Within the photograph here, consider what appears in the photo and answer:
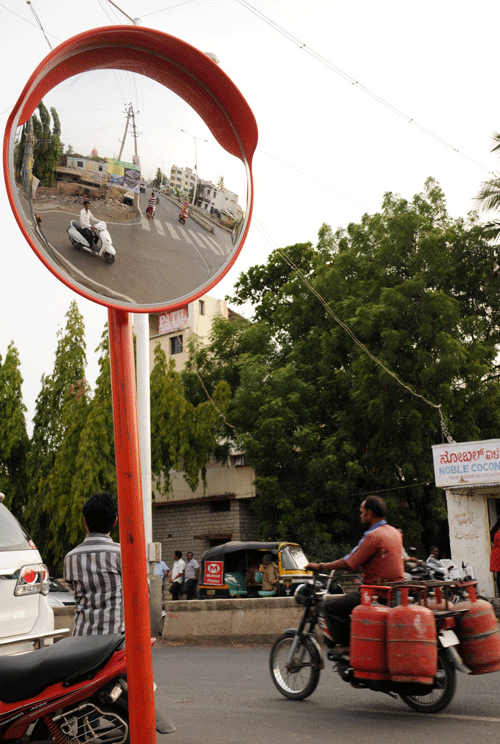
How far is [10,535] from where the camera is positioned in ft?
21.5

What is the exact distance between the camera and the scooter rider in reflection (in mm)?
2152

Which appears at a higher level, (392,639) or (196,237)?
(196,237)

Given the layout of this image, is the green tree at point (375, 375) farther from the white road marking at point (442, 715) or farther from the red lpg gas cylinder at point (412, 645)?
the red lpg gas cylinder at point (412, 645)

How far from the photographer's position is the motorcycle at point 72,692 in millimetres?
3975

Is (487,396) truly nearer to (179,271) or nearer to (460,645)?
(460,645)

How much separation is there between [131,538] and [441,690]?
4892 millimetres

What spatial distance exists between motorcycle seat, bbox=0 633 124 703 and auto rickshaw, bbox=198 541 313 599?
18571mm

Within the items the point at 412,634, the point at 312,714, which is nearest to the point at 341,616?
the point at 312,714

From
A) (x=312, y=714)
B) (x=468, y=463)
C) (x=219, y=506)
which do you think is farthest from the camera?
(x=219, y=506)

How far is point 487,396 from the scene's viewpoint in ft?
88.9

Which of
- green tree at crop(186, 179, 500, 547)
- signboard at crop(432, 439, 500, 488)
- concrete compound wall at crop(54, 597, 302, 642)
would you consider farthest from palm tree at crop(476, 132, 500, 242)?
concrete compound wall at crop(54, 597, 302, 642)

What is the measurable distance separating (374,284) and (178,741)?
23527 mm

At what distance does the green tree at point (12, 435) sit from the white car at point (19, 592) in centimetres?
2494

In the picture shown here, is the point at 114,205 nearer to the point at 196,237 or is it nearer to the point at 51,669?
the point at 196,237
